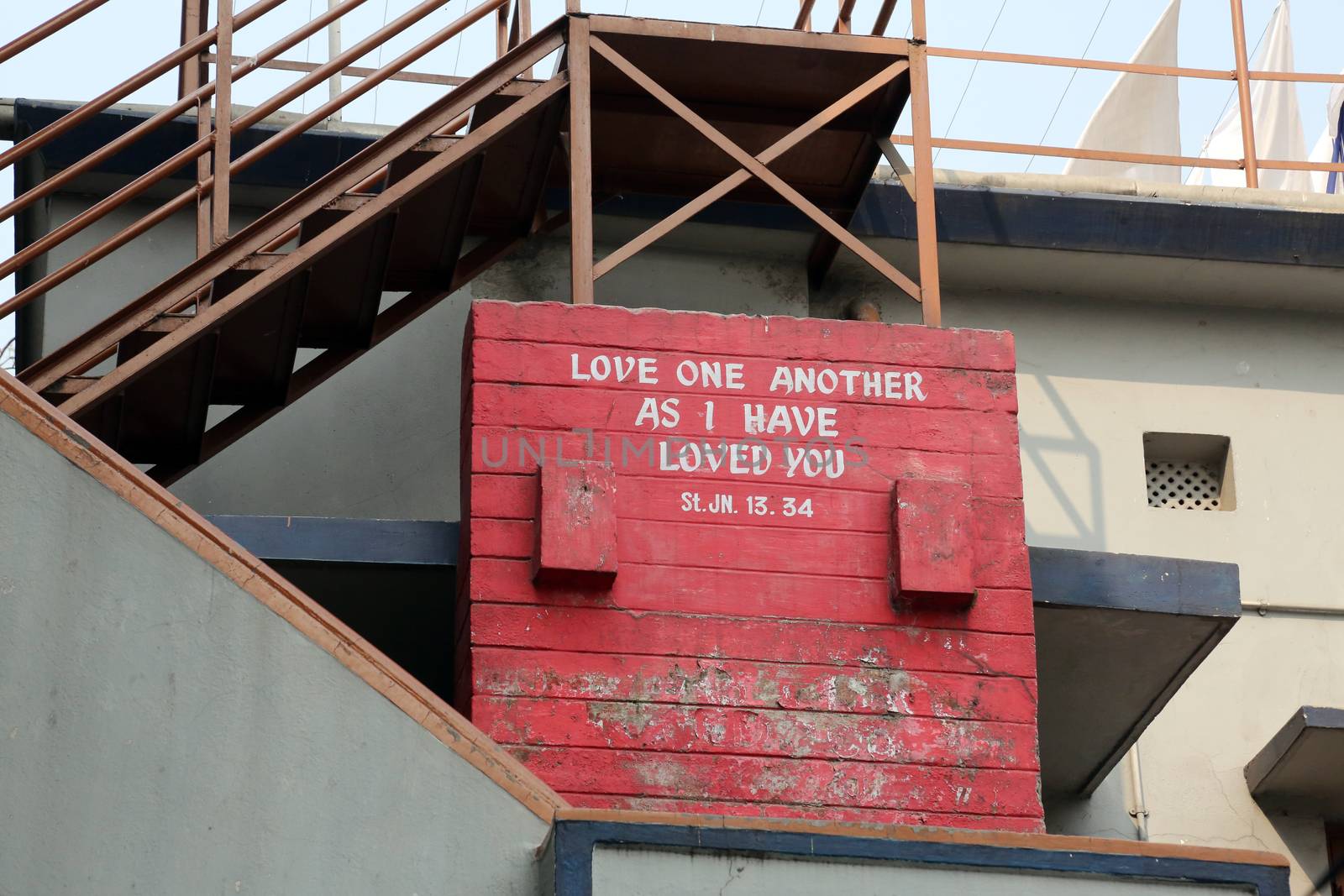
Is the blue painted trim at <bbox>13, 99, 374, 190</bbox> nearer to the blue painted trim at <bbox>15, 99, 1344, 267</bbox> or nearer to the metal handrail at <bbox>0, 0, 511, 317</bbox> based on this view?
the blue painted trim at <bbox>15, 99, 1344, 267</bbox>

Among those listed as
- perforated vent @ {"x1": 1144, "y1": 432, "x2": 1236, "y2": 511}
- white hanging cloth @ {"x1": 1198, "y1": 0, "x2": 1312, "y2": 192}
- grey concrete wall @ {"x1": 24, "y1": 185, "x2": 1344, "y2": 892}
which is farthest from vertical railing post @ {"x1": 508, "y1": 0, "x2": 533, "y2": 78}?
white hanging cloth @ {"x1": 1198, "y1": 0, "x2": 1312, "y2": 192}

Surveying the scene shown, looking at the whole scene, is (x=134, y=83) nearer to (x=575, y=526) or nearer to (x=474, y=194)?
(x=474, y=194)

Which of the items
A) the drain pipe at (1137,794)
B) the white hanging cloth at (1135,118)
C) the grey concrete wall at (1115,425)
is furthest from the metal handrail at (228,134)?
the white hanging cloth at (1135,118)

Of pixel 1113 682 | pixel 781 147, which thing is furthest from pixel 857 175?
pixel 1113 682

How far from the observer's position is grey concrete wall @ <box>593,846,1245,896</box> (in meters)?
6.68

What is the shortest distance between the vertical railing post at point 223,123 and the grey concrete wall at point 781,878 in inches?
177

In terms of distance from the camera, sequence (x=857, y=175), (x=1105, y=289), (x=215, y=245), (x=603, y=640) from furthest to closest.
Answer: (x=1105, y=289) < (x=857, y=175) < (x=215, y=245) < (x=603, y=640)

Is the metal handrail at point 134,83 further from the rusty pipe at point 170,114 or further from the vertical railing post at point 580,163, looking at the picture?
the vertical railing post at point 580,163

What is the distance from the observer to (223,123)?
10.0 metres

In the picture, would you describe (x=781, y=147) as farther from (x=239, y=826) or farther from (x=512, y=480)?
(x=239, y=826)

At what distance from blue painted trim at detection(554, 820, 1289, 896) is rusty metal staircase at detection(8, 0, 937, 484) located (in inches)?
150

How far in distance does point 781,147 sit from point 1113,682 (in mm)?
3498

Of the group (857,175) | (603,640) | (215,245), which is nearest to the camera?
(603,640)

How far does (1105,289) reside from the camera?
1352 centimetres
